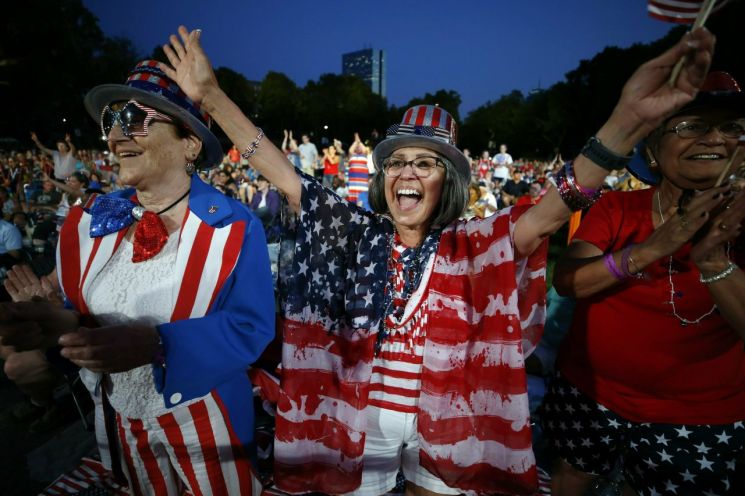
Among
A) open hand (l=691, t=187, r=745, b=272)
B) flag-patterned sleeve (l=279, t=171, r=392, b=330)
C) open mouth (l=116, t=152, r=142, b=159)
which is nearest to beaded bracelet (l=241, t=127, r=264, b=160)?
flag-patterned sleeve (l=279, t=171, r=392, b=330)

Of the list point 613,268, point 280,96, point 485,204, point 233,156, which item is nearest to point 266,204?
point 485,204

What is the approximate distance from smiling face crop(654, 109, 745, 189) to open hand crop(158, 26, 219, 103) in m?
2.04

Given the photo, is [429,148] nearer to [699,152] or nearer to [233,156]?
[699,152]

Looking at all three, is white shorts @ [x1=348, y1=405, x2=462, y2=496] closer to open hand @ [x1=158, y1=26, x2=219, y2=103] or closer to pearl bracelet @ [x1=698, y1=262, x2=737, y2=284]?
pearl bracelet @ [x1=698, y1=262, x2=737, y2=284]

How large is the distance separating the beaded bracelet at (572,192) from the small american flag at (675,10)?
930 millimetres

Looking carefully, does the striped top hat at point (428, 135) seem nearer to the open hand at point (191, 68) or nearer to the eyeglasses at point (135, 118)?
the open hand at point (191, 68)

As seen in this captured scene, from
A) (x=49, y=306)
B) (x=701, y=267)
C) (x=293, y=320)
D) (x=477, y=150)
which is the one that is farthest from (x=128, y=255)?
(x=477, y=150)

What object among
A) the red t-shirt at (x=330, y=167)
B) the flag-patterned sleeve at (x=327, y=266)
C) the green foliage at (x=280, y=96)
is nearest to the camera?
the flag-patterned sleeve at (x=327, y=266)

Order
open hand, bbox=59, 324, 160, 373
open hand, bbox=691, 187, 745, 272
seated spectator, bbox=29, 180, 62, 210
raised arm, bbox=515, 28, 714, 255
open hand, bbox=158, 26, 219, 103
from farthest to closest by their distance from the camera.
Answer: seated spectator, bbox=29, 180, 62, 210 < open hand, bbox=158, 26, 219, 103 < open hand, bbox=691, 187, 745, 272 < open hand, bbox=59, 324, 160, 373 < raised arm, bbox=515, 28, 714, 255

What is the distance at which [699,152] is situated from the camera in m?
1.78

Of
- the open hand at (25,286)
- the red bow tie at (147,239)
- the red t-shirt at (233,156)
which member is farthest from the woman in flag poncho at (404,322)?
the red t-shirt at (233,156)

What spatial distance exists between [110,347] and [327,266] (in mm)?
929

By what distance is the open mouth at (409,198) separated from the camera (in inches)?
80.1

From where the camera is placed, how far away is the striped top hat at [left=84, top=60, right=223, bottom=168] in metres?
1.75
